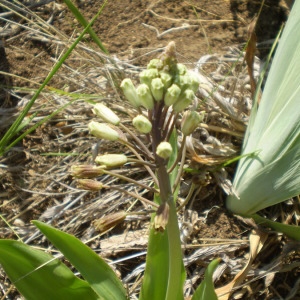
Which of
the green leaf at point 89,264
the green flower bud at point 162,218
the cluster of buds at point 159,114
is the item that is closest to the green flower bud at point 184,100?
the cluster of buds at point 159,114

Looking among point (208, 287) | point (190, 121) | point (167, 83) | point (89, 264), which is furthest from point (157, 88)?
point (89, 264)

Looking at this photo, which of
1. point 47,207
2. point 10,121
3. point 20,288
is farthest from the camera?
point 10,121

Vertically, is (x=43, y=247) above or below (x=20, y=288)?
below

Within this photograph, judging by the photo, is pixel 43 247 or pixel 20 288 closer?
pixel 20 288

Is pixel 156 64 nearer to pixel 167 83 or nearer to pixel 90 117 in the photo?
pixel 167 83

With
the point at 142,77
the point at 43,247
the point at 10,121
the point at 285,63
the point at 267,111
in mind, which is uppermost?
the point at 142,77

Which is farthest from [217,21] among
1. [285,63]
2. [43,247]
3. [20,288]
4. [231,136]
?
[20,288]

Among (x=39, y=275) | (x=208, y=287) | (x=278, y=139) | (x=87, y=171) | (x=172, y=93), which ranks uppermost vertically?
(x=172, y=93)

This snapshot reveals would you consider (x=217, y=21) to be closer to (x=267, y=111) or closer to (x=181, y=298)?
(x=267, y=111)
